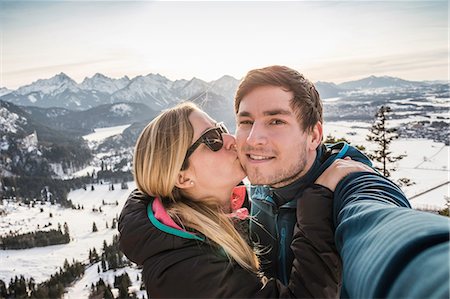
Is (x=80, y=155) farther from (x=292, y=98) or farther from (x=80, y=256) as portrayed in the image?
(x=292, y=98)

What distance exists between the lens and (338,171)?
7.12 feet

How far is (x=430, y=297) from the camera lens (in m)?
0.72

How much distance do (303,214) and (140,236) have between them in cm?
98

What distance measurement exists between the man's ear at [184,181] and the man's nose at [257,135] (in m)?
0.55

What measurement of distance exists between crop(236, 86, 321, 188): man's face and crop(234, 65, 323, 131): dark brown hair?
0.14 ft

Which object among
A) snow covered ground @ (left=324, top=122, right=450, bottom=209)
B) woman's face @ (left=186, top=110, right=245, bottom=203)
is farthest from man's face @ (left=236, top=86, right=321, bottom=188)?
snow covered ground @ (left=324, top=122, right=450, bottom=209)

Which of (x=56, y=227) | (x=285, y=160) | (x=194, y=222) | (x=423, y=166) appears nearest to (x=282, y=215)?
(x=285, y=160)

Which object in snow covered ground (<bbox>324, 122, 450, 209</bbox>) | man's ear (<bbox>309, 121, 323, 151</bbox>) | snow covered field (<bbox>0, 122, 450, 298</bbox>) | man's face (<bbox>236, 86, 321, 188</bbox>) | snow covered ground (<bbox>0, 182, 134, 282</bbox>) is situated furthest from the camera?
snow covered ground (<bbox>0, 182, 134, 282</bbox>)

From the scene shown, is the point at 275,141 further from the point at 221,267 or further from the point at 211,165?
the point at 221,267

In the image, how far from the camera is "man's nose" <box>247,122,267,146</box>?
253cm

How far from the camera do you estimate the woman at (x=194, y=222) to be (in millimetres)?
1893

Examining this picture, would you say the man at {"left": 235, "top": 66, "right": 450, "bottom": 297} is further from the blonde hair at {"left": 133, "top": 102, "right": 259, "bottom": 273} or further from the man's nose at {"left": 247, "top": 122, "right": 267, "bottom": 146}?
the blonde hair at {"left": 133, "top": 102, "right": 259, "bottom": 273}

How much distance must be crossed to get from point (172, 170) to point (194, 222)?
45 cm

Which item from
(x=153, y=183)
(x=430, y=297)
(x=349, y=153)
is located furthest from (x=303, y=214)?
(x=430, y=297)
